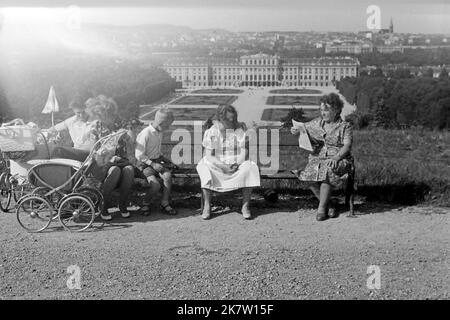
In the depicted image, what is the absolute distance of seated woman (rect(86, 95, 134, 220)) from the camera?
22.6 ft

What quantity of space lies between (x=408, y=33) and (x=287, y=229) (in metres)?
4.53

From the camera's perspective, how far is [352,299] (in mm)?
4773

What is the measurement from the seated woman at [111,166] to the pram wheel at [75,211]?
0.98ft

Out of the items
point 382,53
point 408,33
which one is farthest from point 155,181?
point 382,53

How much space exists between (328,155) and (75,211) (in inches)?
102

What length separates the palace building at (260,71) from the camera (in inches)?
406

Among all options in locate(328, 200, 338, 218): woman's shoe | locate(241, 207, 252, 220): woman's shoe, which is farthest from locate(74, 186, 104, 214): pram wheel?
locate(328, 200, 338, 218): woman's shoe

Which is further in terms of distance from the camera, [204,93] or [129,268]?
[204,93]

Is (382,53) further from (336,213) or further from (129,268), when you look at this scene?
(129,268)

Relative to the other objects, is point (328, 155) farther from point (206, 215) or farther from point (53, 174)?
point (53, 174)

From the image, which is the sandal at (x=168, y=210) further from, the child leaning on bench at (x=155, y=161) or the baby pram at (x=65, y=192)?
the baby pram at (x=65, y=192)

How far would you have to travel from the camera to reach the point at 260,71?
1028cm

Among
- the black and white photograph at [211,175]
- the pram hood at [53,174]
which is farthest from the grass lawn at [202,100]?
the pram hood at [53,174]

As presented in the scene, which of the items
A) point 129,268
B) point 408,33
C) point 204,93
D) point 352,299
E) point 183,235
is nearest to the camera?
point 352,299
